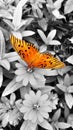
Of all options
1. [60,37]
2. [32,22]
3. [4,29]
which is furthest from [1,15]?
[60,37]

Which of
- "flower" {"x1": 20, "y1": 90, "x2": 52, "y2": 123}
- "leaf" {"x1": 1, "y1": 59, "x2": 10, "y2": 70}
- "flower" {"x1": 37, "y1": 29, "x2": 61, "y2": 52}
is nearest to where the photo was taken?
"flower" {"x1": 20, "y1": 90, "x2": 52, "y2": 123}

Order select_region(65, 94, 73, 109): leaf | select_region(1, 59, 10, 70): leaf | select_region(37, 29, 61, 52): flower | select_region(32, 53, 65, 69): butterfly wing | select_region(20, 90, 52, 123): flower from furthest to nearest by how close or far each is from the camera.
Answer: select_region(37, 29, 61, 52): flower, select_region(65, 94, 73, 109): leaf, select_region(1, 59, 10, 70): leaf, select_region(20, 90, 52, 123): flower, select_region(32, 53, 65, 69): butterfly wing

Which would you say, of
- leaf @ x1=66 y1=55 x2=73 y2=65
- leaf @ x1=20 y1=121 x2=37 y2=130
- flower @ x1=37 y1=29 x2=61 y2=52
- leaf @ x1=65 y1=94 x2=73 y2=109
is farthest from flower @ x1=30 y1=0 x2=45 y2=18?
leaf @ x1=20 y1=121 x2=37 y2=130

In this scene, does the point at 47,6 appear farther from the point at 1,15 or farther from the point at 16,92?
the point at 16,92

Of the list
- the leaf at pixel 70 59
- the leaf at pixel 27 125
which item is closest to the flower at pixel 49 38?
the leaf at pixel 70 59

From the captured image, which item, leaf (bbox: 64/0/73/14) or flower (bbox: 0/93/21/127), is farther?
leaf (bbox: 64/0/73/14)

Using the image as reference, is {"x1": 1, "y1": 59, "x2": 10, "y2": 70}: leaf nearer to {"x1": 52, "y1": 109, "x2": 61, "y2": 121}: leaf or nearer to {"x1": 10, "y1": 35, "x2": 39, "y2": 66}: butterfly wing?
{"x1": 10, "y1": 35, "x2": 39, "y2": 66}: butterfly wing

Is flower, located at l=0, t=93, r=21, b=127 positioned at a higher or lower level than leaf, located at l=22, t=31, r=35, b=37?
lower

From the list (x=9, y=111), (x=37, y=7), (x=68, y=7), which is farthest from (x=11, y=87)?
(x=68, y=7)

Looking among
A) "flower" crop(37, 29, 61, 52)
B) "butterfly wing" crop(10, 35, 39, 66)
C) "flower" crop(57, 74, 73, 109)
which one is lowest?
"flower" crop(57, 74, 73, 109)
